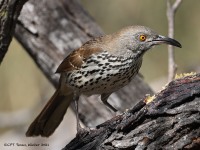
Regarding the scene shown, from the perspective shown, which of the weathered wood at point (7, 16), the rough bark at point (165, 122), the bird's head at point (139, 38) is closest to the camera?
the rough bark at point (165, 122)

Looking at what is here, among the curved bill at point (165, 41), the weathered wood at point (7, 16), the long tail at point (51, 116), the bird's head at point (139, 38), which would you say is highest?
the weathered wood at point (7, 16)

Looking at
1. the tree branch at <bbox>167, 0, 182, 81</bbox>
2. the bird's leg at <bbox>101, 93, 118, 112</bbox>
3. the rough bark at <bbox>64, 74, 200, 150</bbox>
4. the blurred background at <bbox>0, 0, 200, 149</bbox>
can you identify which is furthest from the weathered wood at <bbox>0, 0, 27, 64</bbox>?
the blurred background at <bbox>0, 0, 200, 149</bbox>

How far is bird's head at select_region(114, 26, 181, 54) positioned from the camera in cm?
525

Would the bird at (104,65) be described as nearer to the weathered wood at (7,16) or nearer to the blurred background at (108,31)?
the weathered wood at (7,16)

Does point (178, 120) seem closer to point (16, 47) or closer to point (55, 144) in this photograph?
point (55, 144)

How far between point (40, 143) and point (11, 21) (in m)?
2.46

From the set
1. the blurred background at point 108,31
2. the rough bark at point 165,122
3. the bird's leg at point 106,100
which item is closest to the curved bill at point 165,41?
the bird's leg at point 106,100

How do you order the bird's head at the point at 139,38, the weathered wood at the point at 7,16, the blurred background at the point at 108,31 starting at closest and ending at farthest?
the weathered wood at the point at 7,16 → the bird's head at the point at 139,38 → the blurred background at the point at 108,31

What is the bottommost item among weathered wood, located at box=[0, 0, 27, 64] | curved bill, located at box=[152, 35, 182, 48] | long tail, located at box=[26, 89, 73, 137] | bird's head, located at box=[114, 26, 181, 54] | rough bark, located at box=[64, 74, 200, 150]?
rough bark, located at box=[64, 74, 200, 150]

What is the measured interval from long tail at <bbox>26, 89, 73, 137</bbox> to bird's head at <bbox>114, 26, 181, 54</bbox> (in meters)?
0.81

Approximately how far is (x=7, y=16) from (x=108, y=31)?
384 cm

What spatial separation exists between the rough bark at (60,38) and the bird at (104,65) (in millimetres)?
372

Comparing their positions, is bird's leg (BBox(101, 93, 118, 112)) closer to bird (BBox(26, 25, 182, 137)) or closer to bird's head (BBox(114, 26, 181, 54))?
bird (BBox(26, 25, 182, 137))

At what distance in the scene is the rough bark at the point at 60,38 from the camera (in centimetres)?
593
